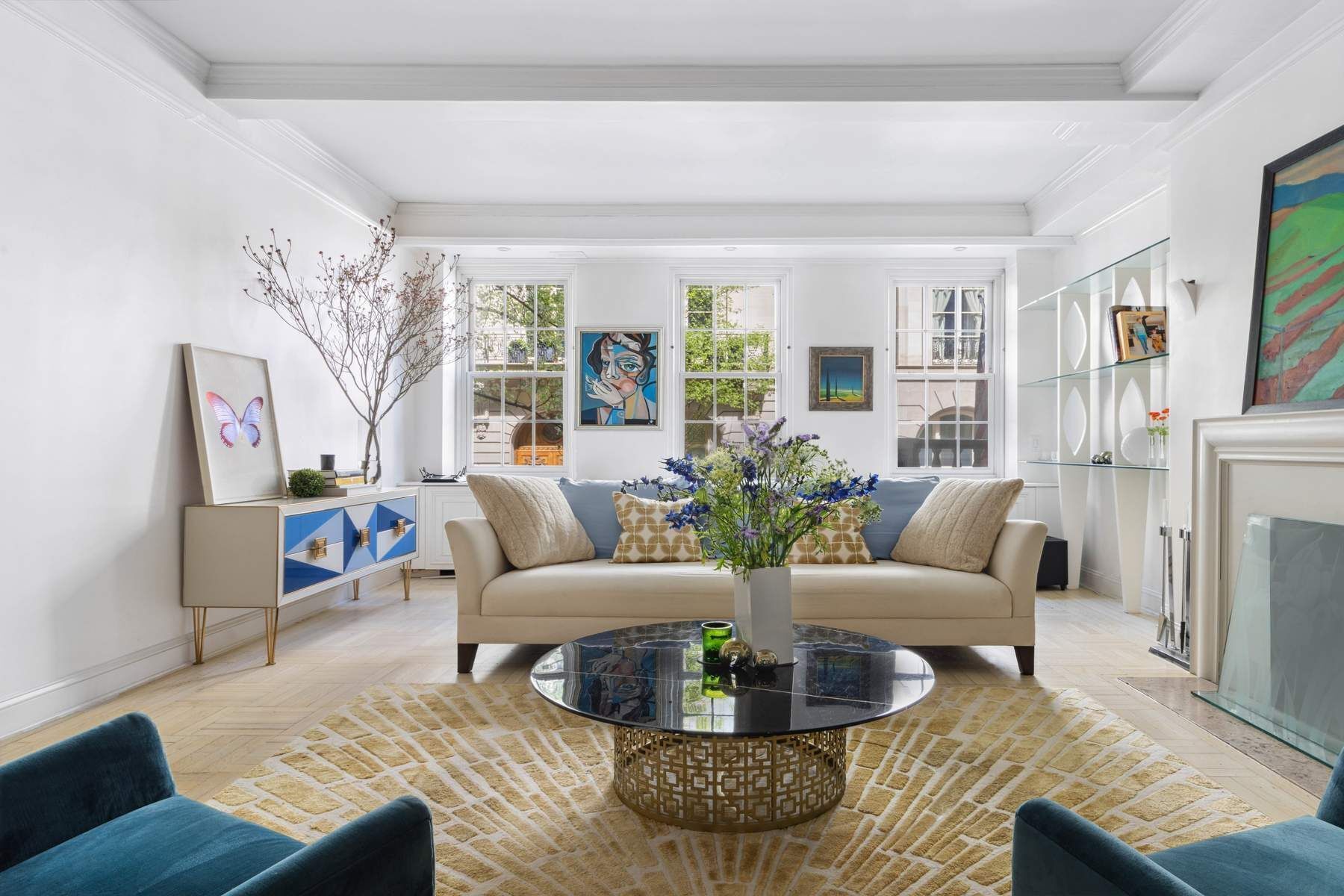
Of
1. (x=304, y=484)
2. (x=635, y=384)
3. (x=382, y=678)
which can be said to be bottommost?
(x=382, y=678)

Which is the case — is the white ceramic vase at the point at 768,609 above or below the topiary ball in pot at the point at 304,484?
below

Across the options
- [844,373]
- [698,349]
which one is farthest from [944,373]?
[698,349]

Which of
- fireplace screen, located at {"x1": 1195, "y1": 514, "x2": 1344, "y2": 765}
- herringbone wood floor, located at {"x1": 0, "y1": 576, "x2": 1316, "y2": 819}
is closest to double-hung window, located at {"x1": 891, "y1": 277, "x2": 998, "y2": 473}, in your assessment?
herringbone wood floor, located at {"x1": 0, "y1": 576, "x2": 1316, "y2": 819}

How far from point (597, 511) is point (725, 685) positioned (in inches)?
79.2

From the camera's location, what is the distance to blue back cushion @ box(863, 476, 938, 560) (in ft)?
12.8

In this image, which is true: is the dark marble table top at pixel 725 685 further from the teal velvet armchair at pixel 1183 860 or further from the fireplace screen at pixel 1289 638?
the fireplace screen at pixel 1289 638

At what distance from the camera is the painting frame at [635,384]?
6359 mm

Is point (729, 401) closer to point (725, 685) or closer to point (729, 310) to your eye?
point (729, 310)

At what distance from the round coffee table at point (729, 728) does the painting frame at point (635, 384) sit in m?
4.17

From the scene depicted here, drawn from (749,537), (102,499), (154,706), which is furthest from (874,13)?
(154,706)

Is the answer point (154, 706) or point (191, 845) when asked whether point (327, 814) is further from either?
point (154, 706)

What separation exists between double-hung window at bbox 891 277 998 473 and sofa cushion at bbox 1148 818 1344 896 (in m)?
5.38

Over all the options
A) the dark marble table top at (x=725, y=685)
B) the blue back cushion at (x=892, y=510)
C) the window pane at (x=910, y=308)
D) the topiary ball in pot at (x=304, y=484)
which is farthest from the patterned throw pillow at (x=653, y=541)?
the window pane at (x=910, y=308)

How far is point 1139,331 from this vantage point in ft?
13.6
